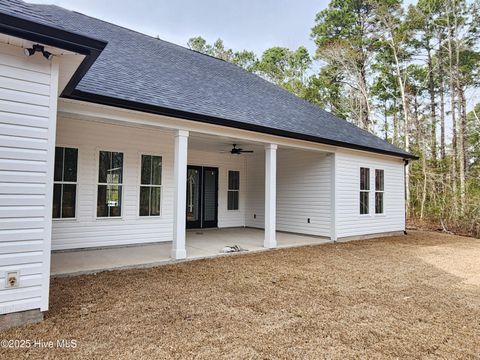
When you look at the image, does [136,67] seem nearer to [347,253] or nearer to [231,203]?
[231,203]

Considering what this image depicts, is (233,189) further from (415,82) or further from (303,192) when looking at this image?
(415,82)

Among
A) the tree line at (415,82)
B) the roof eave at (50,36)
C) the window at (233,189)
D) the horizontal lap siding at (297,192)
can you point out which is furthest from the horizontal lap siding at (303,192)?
the roof eave at (50,36)

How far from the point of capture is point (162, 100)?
5707 millimetres

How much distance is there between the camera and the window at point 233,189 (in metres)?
10.9

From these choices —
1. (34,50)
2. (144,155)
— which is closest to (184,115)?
(144,155)

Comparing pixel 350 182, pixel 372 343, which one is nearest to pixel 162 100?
pixel 372 343

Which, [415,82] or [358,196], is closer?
[358,196]

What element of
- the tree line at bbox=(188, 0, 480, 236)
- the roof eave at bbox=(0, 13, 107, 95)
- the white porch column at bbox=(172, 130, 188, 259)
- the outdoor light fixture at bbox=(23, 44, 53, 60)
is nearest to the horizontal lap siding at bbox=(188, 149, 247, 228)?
the white porch column at bbox=(172, 130, 188, 259)

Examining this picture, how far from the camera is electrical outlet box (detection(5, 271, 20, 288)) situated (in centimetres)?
295

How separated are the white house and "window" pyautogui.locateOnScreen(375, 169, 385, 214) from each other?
5cm

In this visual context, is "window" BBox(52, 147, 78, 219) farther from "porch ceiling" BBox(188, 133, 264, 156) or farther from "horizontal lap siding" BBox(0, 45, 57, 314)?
"horizontal lap siding" BBox(0, 45, 57, 314)

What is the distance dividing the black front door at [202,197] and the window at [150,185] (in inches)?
86.4

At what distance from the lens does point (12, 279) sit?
9.75 ft

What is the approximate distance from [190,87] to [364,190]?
5.91 metres
